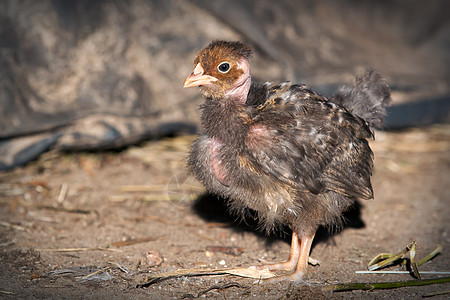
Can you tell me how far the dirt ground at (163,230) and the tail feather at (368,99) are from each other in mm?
1058

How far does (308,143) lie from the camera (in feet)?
10.3

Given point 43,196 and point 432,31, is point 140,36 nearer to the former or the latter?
point 43,196

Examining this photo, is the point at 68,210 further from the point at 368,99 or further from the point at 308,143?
the point at 368,99

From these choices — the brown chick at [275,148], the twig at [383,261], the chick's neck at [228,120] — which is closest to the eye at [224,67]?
the brown chick at [275,148]

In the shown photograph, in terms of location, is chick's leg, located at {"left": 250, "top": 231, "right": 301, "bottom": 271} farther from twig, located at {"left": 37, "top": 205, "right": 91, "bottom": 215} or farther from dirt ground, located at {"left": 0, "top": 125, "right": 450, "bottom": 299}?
twig, located at {"left": 37, "top": 205, "right": 91, "bottom": 215}

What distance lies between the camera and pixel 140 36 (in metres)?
5.22

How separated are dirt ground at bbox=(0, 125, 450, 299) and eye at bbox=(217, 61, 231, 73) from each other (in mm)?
1421

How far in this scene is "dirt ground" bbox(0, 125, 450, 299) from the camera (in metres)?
3.09

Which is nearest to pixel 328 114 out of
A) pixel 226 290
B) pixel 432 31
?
pixel 226 290

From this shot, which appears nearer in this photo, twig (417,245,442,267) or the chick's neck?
the chick's neck

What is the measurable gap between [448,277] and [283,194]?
124cm

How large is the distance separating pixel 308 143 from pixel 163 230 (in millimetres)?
1660

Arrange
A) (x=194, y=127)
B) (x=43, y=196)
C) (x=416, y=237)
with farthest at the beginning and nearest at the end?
(x=194, y=127) → (x=43, y=196) → (x=416, y=237)

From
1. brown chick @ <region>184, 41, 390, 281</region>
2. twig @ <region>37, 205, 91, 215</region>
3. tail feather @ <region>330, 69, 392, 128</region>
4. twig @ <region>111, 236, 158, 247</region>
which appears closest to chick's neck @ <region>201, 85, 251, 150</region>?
brown chick @ <region>184, 41, 390, 281</region>
